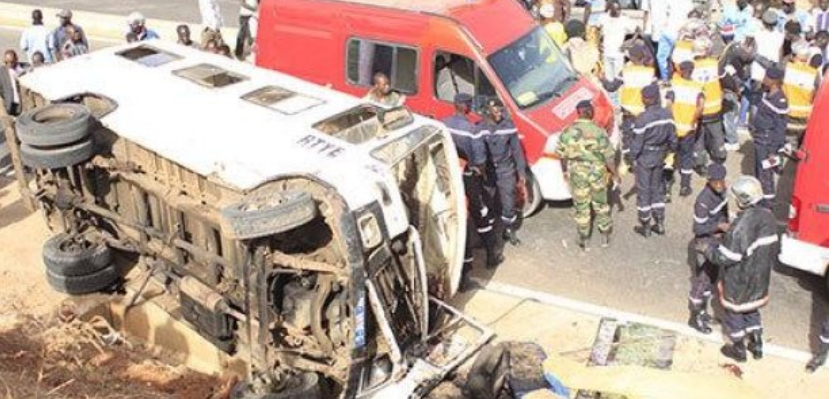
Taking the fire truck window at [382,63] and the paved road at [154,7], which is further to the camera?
the paved road at [154,7]

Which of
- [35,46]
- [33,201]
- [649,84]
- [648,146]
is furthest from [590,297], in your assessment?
[35,46]

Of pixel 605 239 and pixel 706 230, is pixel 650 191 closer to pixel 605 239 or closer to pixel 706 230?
pixel 605 239

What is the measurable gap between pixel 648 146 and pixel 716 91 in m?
1.50

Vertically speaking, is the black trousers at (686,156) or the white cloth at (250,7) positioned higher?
the white cloth at (250,7)

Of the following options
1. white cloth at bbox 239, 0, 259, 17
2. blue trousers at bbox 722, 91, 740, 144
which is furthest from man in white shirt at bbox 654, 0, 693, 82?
white cloth at bbox 239, 0, 259, 17

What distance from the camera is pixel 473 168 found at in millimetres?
9477

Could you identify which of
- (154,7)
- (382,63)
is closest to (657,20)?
(382,63)

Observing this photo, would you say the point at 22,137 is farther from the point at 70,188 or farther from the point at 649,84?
the point at 649,84

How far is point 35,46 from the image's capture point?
13656 millimetres

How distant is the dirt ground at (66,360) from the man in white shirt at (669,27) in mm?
8853

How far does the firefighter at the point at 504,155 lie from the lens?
9516 mm

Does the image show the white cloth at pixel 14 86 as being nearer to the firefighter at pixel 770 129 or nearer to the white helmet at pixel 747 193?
the white helmet at pixel 747 193

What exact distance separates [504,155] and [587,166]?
2.59ft

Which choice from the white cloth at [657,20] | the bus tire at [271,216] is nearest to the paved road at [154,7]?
the white cloth at [657,20]
